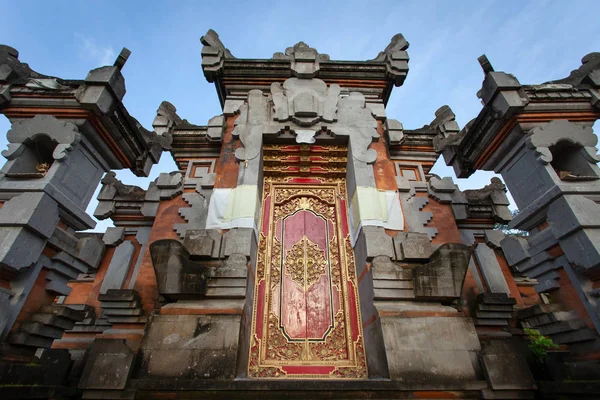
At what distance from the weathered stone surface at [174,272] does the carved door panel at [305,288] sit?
1445 mm

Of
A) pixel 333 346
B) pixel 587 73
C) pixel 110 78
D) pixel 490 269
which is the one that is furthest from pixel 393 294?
pixel 110 78

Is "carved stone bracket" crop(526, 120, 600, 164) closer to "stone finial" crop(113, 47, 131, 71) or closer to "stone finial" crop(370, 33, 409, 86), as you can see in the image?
"stone finial" crop(370, 33, 409, 86)

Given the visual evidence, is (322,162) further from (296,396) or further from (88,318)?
(88,318)

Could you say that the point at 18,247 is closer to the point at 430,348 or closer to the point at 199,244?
the point at 199,244

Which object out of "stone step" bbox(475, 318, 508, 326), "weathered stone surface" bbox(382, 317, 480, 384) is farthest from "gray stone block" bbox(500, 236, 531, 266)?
"weathered stone surface" bbox(382, 317, 480, 384)

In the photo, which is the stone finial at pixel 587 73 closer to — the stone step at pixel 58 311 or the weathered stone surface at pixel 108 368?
the weathered stone surface at pixel 108 368

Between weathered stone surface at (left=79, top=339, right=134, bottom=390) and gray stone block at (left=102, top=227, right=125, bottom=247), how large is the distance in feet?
11.7

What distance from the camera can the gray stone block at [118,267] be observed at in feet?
21.0

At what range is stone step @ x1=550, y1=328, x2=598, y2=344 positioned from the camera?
399cm

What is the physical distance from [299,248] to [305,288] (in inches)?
33.2

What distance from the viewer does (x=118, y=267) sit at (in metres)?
6.61

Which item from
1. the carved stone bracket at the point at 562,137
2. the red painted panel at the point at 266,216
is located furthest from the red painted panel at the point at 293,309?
the carved stone bracket at the point at 562,137

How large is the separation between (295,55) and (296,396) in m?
7.85

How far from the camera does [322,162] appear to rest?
7281mm
